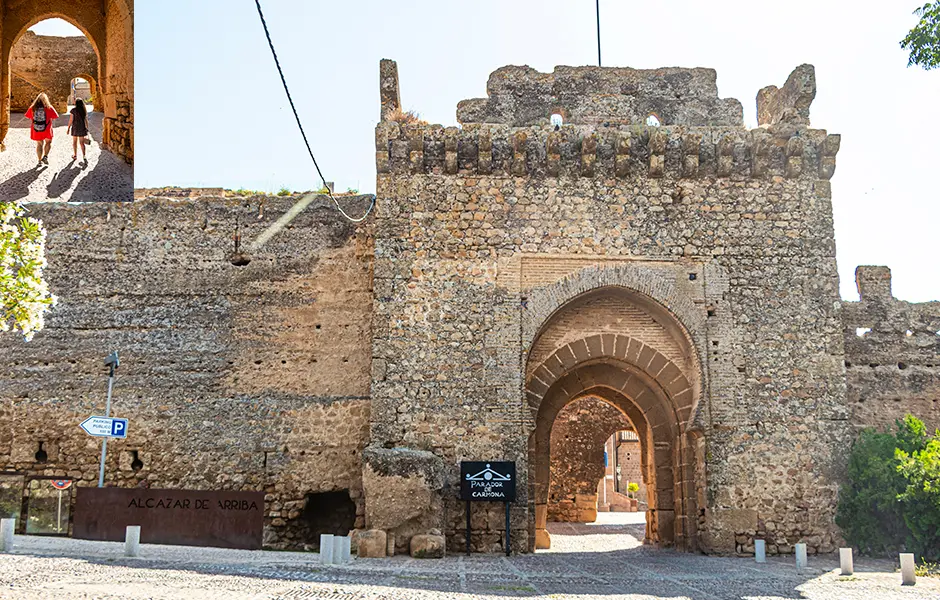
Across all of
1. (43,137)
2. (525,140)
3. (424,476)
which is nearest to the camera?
(424,476)

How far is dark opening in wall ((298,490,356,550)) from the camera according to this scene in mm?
14086

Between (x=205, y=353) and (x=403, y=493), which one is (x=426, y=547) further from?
(x=205, y=353)

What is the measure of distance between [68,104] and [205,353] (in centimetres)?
1330

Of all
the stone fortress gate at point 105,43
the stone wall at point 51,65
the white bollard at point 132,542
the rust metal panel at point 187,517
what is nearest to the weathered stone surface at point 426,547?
the rust metal panel at point 187,517

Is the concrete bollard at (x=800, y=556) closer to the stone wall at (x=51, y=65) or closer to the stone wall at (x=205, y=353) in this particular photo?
the stone wall at (x=205, y=353)

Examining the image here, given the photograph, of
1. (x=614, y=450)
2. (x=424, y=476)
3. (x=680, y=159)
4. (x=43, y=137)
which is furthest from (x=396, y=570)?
(x=614, y=450)

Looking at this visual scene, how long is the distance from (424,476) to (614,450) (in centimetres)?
2449

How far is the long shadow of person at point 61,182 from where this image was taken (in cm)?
1569

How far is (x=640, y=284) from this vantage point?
1323 cm

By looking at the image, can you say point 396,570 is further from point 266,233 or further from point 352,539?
point 266,233

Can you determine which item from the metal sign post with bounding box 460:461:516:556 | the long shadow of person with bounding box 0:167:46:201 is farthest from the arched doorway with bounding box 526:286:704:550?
the long shadow of person with bounding box 0:167:46:201

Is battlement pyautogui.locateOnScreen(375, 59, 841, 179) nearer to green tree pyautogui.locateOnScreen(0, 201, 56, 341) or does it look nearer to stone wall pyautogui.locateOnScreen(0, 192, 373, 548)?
stone wall pyautogui.locateOnScreen(0, 192, 373, 548)

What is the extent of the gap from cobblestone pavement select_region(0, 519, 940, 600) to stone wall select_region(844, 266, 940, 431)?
2.70 m

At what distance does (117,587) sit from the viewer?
291 inches
